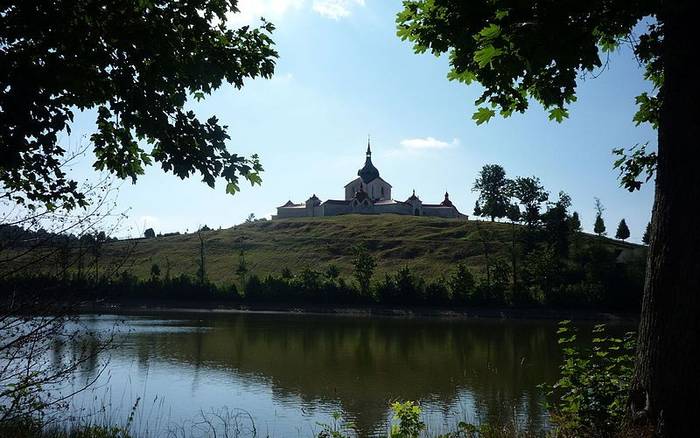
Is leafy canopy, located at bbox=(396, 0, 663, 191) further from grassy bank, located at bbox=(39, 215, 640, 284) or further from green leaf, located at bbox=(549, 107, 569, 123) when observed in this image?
grassy bank, located at bbox=(39, 215, 640, 284)

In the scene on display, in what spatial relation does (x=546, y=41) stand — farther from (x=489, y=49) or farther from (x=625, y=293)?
(x=625, y=293)

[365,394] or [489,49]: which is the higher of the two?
[489,49]

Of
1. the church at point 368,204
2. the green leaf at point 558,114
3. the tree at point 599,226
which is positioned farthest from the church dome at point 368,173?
the green leaf at point 558,114

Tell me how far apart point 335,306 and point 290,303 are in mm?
5221

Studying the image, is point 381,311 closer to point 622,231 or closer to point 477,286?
point 477,286

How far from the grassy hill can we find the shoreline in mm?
13952

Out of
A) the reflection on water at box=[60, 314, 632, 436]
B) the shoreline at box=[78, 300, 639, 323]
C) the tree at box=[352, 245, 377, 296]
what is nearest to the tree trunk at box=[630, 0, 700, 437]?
the reflection on water at box=[60, 314, 632, 436]

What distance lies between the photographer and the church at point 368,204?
131750 mm

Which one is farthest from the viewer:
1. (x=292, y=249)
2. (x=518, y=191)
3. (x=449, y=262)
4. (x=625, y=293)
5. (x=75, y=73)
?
(x=292, y=249)

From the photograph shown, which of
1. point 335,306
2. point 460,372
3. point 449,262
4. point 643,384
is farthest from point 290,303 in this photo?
point 643,384

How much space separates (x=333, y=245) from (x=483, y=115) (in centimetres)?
8887

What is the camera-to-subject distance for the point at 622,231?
385ft

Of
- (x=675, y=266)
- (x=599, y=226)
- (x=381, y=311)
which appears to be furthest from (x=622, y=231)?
(x=675, y=266)

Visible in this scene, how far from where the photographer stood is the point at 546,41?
17.5 feet
